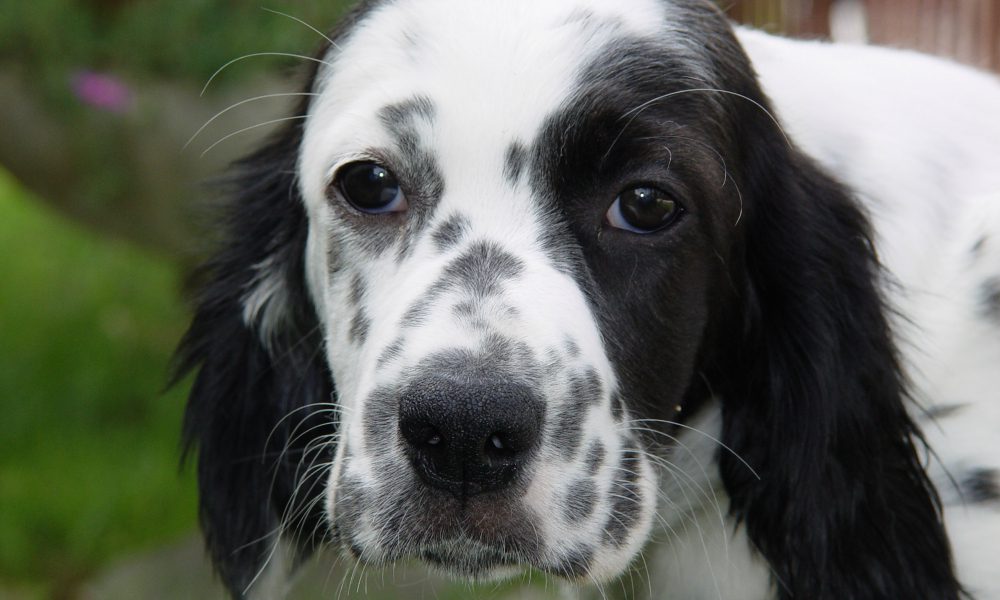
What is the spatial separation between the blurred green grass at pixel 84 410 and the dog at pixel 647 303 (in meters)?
1.56

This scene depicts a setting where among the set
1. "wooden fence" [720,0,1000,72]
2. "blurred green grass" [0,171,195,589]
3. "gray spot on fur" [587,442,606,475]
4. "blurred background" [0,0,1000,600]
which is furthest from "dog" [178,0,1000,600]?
"wooden fence" [720,0,1000,72]

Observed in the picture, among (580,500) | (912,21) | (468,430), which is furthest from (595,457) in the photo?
(912,21)

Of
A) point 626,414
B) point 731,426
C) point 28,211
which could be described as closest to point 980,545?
point 731,426

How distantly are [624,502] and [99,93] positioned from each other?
13.0ft

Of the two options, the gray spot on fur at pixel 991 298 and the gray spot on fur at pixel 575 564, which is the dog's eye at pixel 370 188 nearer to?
the gray spot on fur at pixel 575 564

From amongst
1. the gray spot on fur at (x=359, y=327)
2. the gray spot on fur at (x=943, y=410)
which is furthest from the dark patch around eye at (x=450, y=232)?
the gray spot on fur at (x=943, y=410)

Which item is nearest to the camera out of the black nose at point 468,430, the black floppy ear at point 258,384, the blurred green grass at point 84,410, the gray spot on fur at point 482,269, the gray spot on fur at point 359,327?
the black nose at point 468,430

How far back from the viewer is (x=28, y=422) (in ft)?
17.3

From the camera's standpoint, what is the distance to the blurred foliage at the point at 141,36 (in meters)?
5.48

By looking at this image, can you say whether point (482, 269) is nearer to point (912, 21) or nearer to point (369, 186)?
point (369, 186)

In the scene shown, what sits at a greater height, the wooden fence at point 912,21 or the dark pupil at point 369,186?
the dark pupil at point 369,186

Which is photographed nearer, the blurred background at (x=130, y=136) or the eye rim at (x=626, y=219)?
the eye rim at (x=626, y=219)

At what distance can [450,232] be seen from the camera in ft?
7.74

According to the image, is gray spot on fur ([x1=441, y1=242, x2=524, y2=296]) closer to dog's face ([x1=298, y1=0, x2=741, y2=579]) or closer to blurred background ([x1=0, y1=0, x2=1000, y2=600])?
dog's face ([x1=298, y1=0, x2=741, y2=579])
